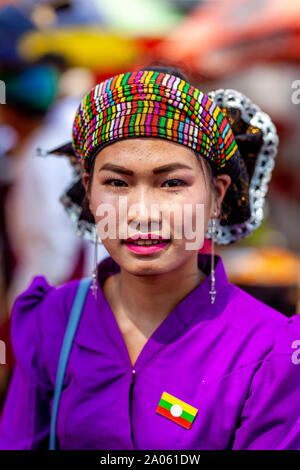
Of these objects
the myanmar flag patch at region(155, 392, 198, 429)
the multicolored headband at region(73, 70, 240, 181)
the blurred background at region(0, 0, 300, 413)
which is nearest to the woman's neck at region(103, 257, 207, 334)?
the myanmar flag patch at region(155, 392, 198, 429)

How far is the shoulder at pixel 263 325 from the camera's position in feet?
4.30

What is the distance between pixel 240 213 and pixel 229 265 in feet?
5.76

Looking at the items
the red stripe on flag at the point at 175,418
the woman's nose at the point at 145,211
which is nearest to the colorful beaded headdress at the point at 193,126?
the woman's nose at the point at 145,211

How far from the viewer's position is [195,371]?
1336mm

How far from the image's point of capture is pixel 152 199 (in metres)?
1.27

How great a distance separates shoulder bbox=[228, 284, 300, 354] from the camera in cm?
131

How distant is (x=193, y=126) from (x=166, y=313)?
1.73 feet

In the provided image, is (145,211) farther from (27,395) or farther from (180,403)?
(27,395)

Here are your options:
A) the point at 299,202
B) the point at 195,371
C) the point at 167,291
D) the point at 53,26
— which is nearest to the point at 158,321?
the point at 167,291

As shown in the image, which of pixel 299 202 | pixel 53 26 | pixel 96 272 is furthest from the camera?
pixel 299 202

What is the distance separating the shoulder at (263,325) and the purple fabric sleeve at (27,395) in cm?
60

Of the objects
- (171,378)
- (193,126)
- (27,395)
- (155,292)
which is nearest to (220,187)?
(193,126)
